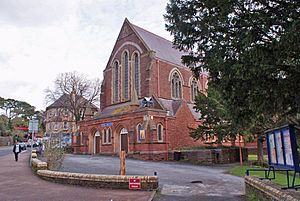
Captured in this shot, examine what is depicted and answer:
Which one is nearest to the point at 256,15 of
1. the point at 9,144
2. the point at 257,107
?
the point at 257,107

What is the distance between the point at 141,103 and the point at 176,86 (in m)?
7.44

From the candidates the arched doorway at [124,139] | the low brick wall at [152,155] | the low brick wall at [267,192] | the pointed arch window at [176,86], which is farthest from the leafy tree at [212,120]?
the low brick wall at [267,192]

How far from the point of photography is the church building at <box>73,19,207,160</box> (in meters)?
29.8

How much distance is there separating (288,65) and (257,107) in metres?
1.52

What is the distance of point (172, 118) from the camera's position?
3203 cm

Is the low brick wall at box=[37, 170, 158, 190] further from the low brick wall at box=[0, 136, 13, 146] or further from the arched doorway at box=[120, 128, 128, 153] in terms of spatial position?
the low brick wall at box=[0, 136, 13, 146]

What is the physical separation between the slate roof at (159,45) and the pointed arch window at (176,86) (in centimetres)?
191

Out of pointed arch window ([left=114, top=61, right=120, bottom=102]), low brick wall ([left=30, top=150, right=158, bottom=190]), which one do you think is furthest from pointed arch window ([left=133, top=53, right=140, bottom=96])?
low brick wall ([left=30, top=150, right=158, bottom=190])

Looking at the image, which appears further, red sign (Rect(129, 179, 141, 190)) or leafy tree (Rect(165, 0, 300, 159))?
red sign (Rect(129, 179, 141, 190))

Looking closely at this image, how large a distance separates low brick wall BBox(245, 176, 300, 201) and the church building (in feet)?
61.1

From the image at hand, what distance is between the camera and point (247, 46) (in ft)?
22.5

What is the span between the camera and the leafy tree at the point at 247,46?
6.68 m

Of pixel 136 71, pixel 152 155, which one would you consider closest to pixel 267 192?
pixel 152 155

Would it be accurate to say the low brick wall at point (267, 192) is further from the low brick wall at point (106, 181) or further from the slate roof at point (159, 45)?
the slate roof at point (159, 45)
